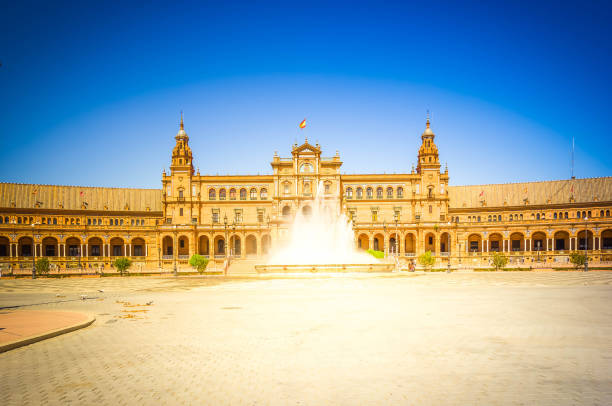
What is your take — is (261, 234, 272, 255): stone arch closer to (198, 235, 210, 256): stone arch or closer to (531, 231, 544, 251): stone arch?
(198, 235, 210, 256): stone arch

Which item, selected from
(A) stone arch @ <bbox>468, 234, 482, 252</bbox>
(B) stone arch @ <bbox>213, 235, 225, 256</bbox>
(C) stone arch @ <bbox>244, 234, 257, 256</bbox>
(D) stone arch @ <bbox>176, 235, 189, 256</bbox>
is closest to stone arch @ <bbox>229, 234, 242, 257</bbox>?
(C) stone arch @ <bbox>244, 234, 257, 256</bbox>

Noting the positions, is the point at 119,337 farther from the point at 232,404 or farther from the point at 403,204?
the point at 403,204

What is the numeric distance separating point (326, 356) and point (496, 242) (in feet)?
234

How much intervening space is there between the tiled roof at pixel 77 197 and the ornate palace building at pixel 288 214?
0.17m

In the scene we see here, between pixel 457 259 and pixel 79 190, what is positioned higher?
pixel 79 190

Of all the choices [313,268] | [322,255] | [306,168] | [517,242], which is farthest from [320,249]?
[517,242]

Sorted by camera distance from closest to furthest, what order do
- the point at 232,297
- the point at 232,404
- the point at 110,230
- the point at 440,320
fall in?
the point at 232,404
the point at 440,320
the point at 232,297
the point at 110,230

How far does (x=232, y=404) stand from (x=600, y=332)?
12.6 meters

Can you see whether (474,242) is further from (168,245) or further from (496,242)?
(168,245)

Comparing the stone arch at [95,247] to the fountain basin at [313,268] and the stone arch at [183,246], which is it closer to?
the stone arch at [183,246]

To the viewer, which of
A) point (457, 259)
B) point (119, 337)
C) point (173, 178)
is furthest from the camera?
point (173, 178)

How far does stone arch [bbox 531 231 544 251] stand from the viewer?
69625 mm

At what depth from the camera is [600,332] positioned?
44.4 ft

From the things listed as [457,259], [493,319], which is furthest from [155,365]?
[457,259]
